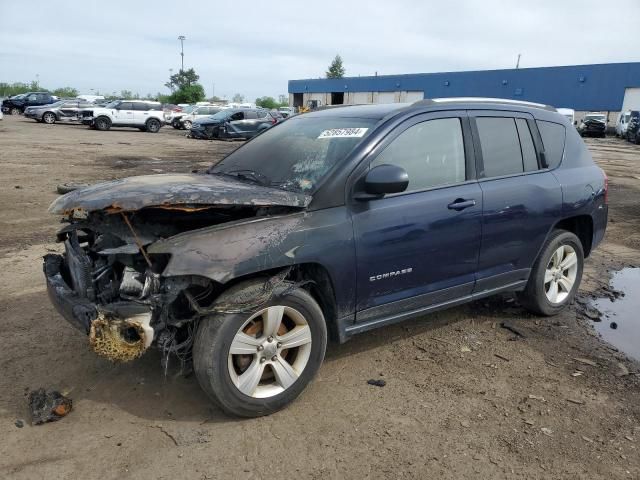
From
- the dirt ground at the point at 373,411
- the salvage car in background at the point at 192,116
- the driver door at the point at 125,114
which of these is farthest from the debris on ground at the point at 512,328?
the salvage car in background at the point at 192,116

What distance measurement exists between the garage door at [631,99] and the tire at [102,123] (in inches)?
1550

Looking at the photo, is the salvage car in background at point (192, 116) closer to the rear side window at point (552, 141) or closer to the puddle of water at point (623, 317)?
the puddle of water at point (623, 317)

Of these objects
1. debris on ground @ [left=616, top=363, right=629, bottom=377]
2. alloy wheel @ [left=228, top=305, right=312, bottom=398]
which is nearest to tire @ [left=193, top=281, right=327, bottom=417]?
alloy wheel @ [left=228, top=305, right=312, bottom=398]

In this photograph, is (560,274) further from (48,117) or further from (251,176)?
(48,117)

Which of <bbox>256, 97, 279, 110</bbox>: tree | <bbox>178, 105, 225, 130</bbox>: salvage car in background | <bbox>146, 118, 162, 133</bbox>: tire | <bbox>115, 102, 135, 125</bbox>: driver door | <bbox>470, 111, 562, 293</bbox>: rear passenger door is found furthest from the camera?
<bbox>256, 97, 279, 110</bbox>: tree

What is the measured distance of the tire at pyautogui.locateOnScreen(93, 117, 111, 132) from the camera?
1144 inches

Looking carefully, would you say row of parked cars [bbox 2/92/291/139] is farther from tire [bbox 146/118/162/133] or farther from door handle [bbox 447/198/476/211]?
door handle [bbox 447/198/476/211]

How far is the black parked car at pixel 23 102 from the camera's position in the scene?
40.9m

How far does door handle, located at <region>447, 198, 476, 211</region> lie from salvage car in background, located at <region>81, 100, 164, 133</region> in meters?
29.2

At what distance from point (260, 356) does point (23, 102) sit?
4661cm

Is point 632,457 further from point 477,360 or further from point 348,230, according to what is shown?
point 348,230

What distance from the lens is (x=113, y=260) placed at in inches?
121

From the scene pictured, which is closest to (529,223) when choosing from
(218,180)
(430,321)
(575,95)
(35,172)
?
(430,321)

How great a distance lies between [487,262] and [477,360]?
750 mm
